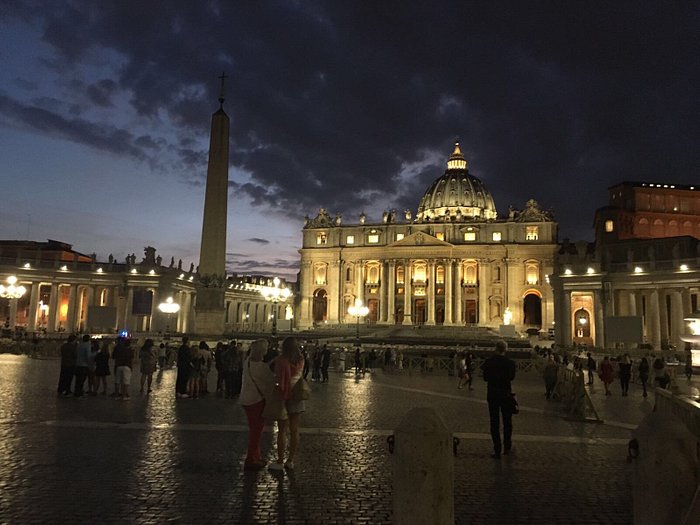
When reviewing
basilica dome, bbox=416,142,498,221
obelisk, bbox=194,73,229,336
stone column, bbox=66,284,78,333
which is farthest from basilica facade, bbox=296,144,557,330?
obelisk, bbox=194,73,229,336

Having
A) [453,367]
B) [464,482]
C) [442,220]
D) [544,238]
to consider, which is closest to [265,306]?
[442,220]

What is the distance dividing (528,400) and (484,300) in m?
67.5

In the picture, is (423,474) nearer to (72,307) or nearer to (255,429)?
(255,429)

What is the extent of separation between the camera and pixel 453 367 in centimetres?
2636

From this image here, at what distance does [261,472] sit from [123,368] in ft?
28.5

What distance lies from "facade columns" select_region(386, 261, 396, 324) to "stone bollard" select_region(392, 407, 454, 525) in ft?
269

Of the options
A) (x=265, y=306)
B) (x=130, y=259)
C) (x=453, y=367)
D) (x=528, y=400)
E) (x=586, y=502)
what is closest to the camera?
(x=586, y=502)

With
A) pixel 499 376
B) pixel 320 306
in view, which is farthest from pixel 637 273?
pixel 320 306

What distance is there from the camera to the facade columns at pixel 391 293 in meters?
86.3

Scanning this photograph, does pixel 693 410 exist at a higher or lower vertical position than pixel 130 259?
lower

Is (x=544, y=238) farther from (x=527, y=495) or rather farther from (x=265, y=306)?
(x=527, y=495)

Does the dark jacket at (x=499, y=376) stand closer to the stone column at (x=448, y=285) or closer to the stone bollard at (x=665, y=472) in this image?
the stone bollard at (x=665, y=472)

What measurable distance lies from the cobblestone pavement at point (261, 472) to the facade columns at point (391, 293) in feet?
236

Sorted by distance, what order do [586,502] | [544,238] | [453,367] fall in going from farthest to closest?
[544,238], [453,367], [586,502]
